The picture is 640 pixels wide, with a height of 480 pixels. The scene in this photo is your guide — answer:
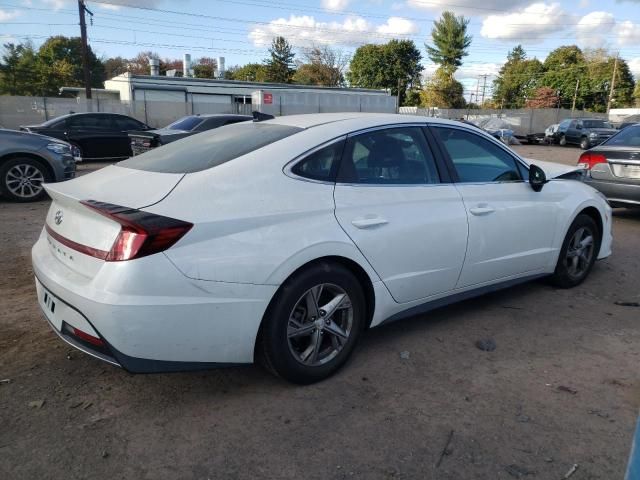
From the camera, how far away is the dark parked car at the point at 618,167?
24.3ft

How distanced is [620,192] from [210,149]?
21.7 ft

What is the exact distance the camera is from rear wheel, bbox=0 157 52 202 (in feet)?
27.7

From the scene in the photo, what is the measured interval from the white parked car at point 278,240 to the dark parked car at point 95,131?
12.6 meters

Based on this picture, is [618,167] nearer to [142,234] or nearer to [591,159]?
[591,159]

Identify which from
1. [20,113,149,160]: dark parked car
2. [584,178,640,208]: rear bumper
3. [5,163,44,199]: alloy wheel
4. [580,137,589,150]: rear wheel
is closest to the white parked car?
[584,178,640,208]: rear bumper

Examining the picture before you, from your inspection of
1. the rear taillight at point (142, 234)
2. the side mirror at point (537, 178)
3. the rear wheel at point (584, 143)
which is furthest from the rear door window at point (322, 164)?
the rear wheel at point (584, 143)

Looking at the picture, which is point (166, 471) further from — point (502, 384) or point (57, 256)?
point (502, 384)

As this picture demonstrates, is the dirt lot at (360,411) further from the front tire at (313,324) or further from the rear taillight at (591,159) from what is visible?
the rear taillight at (591,159)

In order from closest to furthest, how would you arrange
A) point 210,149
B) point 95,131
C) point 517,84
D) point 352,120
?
point 210,149, point 352,120, point 95,131, point 517,84

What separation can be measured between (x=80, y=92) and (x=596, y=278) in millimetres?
49051

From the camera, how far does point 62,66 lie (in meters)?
60.5

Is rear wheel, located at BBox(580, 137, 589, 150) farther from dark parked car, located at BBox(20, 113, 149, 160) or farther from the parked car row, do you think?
dark parked car, located at BBox(20, 113, 149, 160)

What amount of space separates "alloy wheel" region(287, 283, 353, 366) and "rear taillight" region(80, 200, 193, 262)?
0.78 m

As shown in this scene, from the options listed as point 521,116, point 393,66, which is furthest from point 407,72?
point 521,116
